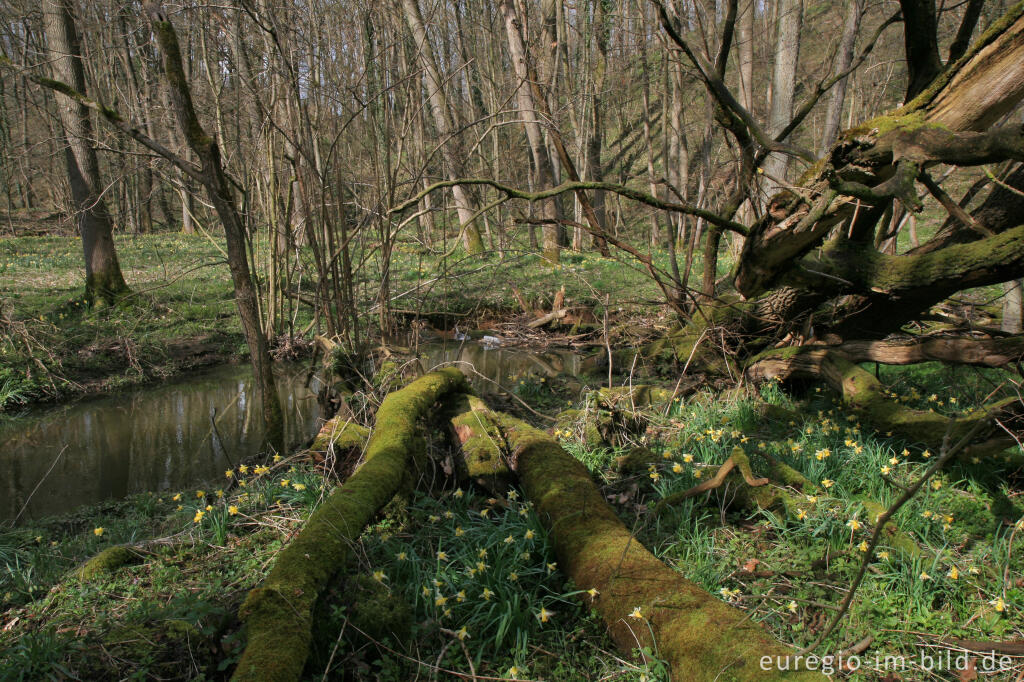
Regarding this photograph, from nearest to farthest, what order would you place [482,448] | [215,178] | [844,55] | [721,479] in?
[721,479]
[482,448]
[215,178]
[844,55]

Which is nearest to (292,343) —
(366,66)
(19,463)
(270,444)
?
(19,463)

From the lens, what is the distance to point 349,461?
4.09 m

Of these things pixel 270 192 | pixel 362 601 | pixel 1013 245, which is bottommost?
pixel 362 601

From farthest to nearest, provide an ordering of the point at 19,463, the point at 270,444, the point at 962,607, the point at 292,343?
1. the point at 292,343
2. the point at 19,463
3. the point at 270,444
4. the point at 962,607

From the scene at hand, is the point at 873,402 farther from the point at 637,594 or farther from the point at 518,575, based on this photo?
the point at 518,575

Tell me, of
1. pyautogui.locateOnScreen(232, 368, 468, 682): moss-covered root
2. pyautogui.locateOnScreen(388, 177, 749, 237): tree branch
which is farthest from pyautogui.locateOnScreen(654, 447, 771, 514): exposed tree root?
pyautogui.locateOnScreen(388, 177, 749, 237): tree branch

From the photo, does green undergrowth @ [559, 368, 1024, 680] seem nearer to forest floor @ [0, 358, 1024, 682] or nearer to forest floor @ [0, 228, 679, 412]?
forest floor @ [0, 358, 1024, 682]

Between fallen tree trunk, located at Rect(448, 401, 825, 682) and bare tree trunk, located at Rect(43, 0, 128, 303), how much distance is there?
880 centimetres

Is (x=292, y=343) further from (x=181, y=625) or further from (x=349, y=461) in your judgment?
(x=181, y=625)

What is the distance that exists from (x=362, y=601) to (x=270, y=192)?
5.95 meters

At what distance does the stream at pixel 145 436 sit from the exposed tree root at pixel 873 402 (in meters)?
2.96

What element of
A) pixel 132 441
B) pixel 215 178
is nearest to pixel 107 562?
pixel 215 178

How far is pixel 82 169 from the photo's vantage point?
32.2ft

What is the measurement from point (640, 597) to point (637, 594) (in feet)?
0.07
